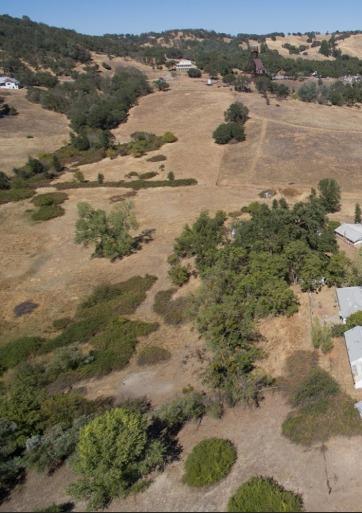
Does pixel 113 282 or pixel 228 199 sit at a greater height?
pixel 228 199

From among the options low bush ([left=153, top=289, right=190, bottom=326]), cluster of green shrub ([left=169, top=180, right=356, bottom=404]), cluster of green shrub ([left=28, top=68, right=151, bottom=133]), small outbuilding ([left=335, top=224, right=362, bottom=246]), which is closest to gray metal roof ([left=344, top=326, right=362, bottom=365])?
cluster of green shrub ([left=169, top=180, right=356, bottom=404])

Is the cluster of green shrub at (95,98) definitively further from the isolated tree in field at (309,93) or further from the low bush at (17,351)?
the low bush at (17,351)

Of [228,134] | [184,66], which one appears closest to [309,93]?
[228,134]

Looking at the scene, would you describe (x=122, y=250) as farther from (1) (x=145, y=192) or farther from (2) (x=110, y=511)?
(2) (x=110, y=511)

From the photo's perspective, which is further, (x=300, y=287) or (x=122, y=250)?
(x=122, y=250)

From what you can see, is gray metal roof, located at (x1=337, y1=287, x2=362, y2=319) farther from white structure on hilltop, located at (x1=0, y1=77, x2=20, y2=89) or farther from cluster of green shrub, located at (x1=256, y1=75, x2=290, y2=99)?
white structure on hilltop, located at (x1=0, y1=77, x2=20, y2=89)

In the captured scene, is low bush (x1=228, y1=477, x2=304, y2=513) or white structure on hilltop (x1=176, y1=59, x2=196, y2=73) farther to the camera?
white structure on hilltop (x1=176, y1=59, x2=196, y2=73)

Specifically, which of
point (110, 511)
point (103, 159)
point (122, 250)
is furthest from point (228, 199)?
point (110, 511)
